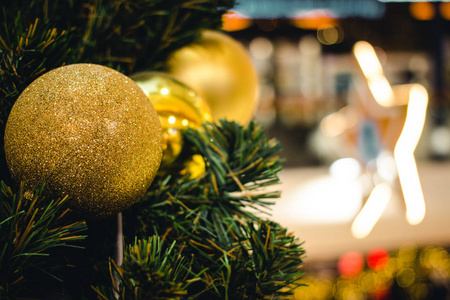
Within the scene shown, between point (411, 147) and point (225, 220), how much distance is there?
1.19m

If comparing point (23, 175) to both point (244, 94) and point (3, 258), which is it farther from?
point (244, 94)

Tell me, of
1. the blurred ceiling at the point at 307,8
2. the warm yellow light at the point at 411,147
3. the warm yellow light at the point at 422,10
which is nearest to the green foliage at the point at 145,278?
the warm yellow light at the point at 411,147

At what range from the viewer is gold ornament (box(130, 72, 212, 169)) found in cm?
28

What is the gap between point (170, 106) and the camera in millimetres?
281

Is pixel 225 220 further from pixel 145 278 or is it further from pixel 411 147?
pixel 411 147

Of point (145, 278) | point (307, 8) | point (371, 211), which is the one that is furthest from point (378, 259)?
point (145, 278)

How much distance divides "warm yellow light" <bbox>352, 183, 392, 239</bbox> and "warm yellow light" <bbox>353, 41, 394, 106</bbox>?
0.31 m

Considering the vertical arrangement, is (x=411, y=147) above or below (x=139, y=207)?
above

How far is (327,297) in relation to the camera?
163 cm

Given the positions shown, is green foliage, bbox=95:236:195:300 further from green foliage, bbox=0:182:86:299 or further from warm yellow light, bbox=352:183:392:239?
warm yellow light, bbox=352:183:392:239

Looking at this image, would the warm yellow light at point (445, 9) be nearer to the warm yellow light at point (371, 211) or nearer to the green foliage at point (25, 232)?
the warm yellow light at point (371, 211)

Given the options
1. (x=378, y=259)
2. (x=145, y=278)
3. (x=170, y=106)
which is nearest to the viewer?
(x=145, y=278)

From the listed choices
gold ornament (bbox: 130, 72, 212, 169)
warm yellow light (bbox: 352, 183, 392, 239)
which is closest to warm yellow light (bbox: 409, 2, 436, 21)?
warm yellow light (bbox: 352, 183, 392, 239)

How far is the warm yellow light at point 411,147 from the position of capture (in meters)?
1.25
